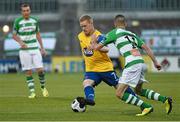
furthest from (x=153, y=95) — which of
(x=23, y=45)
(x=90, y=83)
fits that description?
(x=23, y=45)

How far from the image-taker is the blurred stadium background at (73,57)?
660 inches

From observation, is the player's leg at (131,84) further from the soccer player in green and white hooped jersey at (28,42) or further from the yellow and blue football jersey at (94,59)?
the soccer player in green and white hooped jersey at (28,42)

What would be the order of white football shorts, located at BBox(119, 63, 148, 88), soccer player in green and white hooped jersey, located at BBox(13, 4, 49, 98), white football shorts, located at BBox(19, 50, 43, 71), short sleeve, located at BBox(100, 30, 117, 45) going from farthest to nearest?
white football shorts, located at BBox(19, 50, 43, 71) → soccer player in green and white hooped jersey, located at BBox(13, 4, 49, 98) → short sleeve, located at BBox(100, 30, 117, 45) → white football shorts, located at BBox(119, 63, 148, 88)

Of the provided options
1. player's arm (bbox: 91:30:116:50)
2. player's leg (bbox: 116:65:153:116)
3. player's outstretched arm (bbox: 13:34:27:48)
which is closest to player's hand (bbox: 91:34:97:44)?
player's arm (bbox: 91:30:116:50)

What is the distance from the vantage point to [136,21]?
73.4 metres

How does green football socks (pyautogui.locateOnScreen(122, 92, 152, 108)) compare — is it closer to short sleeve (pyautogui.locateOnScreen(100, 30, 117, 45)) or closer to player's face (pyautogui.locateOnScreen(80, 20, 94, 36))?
short sleeve (pyautogui.locateOnScreen(100, 30, 117, 45))

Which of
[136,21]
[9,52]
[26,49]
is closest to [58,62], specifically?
[9,52]

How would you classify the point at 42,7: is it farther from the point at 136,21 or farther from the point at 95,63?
the point at 95,63

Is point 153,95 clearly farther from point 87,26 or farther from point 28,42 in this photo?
point 28,42

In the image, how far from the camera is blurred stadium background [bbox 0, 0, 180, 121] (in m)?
16.8

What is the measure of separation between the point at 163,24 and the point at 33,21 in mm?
55364

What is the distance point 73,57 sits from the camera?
5094 centimetres

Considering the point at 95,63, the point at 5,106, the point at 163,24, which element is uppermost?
the point at 95,63

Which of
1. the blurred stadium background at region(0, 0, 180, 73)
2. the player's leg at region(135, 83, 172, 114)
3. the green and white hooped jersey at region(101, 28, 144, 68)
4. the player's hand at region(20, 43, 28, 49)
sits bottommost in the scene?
the blurred stadium background at region(0, 0, 180, 73)
